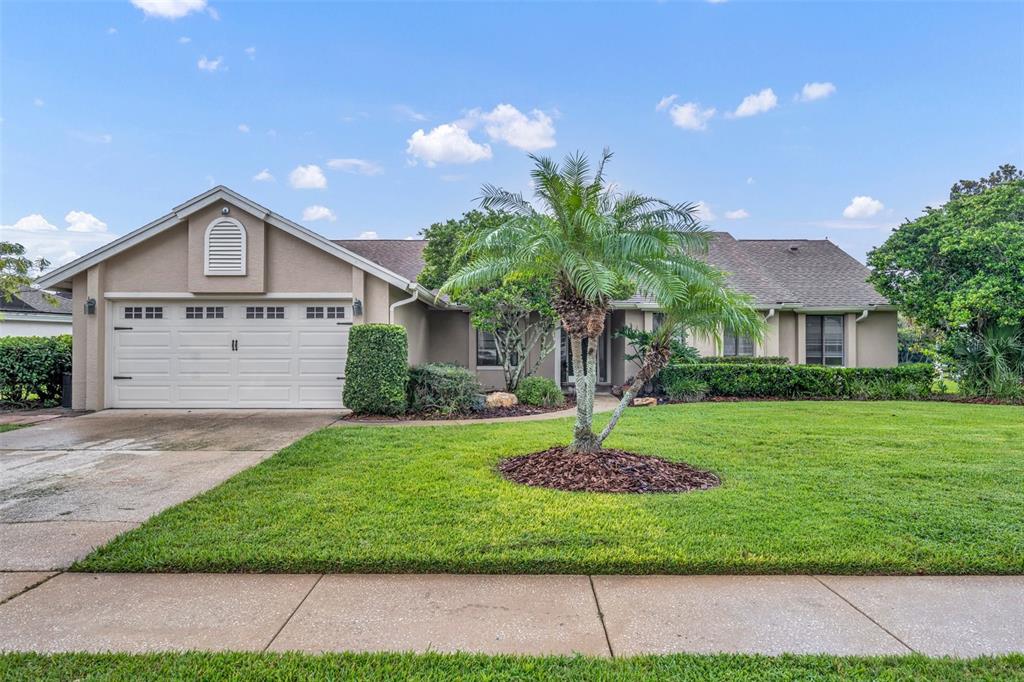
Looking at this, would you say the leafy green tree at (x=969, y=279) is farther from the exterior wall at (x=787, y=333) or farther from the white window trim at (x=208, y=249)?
the white window trim at (x=208, y=249)

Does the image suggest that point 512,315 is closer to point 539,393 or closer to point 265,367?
point 539,393

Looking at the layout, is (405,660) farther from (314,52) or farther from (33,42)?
(33,42)

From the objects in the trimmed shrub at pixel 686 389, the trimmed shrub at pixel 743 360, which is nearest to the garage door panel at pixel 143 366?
the trimmed shrub at pixel 686 389

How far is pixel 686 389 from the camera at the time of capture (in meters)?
12.9

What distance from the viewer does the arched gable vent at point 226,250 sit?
1084 cm

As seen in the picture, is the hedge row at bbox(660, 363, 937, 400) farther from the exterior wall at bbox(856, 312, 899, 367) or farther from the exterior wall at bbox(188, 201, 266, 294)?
the exterior wall at bbox(188, 201, 266, 294)

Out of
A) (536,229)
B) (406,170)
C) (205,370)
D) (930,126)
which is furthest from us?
(406,170)

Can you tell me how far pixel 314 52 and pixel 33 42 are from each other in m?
5.93

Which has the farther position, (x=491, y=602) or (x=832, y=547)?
(x=832, y=547)

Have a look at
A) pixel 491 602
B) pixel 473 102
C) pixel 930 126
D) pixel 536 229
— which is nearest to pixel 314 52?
pixel 473 102

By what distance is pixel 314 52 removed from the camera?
43.6 feet

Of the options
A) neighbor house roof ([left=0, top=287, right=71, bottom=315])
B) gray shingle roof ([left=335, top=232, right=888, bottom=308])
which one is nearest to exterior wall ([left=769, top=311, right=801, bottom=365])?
gray shingle roof ([left=335, top=232, right=888, bottom=308])

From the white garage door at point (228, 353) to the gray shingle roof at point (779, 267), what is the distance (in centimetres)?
636

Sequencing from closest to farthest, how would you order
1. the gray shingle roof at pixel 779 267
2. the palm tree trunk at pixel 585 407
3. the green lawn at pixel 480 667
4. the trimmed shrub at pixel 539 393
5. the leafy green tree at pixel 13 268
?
the green lawn at pixel 480 667
the palm tree trunk at pixel 585 407
the trimmed shrub at pixel 539 393
the gray shingle roof at pixel 779 267
the leafy green tree at pixel 13 268
